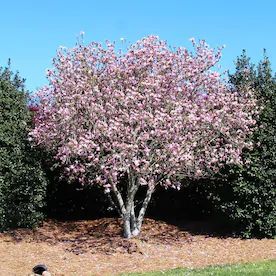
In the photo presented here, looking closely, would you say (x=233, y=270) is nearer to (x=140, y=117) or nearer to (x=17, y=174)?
(x=140, y=117)

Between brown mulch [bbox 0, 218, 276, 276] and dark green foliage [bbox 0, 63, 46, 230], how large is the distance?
38 centimetres

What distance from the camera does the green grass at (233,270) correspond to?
7.99m

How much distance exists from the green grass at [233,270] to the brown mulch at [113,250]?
0.70 meters

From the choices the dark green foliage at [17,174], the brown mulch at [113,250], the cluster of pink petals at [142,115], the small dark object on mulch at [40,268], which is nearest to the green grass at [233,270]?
the brown mulch at [113,250]

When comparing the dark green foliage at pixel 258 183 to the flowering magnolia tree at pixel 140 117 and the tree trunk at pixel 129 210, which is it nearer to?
the flowering magnolia tree at pixel 140 117

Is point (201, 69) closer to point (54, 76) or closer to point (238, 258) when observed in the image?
point (54, 76)

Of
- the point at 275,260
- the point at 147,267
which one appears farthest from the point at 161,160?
the point at 275,260

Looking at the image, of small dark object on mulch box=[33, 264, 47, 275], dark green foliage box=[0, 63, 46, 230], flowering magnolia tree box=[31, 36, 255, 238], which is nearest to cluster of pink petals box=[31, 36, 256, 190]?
flowering magnolia tree box=[31, 36, 255, 238]

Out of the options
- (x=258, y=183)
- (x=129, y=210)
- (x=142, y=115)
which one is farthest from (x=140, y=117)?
(x=258, y=183)

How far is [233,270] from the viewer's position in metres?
8.26

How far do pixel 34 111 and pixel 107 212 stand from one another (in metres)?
3.21

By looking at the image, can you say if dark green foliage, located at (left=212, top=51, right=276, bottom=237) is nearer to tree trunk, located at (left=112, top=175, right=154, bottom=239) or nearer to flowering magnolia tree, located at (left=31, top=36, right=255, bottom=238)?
flowering magnolia tree, located at (left=31, top=36, right=255, bottom=238)

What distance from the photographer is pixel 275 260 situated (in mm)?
9250

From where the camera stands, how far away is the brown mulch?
9609 millimetres
